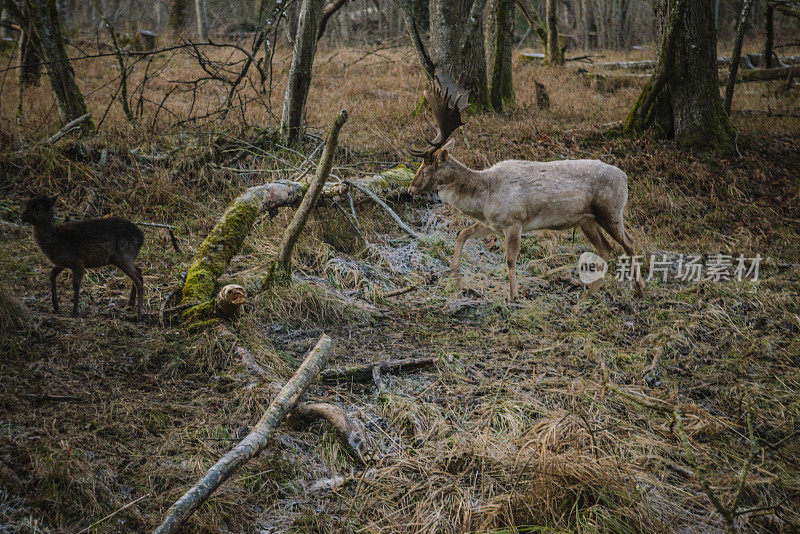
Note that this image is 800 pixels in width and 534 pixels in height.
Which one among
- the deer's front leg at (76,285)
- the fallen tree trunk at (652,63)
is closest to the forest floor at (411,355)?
the deer's front leg at (76,285)

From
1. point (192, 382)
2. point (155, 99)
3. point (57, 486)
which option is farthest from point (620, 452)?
point (155, 99)

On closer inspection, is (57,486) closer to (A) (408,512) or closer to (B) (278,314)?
(A) (408,512)

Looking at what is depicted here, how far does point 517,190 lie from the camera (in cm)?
690

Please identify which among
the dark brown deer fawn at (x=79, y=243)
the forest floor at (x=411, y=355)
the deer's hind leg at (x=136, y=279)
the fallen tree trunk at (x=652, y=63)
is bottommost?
the forest floor at (x=411, y=355)

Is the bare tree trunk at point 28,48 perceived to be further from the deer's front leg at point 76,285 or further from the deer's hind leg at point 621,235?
the deer's hind leg at point 621,235

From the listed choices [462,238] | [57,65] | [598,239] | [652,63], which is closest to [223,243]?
[462,238]

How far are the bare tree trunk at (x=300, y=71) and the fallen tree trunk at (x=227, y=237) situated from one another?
1.67 m

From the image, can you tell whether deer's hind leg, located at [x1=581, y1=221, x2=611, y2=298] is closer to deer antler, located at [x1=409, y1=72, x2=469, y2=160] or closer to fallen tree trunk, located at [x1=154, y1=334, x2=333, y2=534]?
deer antler, located at [x1=409, y1=72, x2=469, y2=160]

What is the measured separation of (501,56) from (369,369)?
9792 mm

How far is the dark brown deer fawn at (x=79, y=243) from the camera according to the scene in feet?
16.5

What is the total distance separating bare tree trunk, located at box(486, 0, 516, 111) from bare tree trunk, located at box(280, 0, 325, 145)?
16.8ft

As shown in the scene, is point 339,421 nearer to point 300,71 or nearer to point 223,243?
point 223,243

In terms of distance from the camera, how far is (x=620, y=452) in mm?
4211

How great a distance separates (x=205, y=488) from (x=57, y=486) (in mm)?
887
